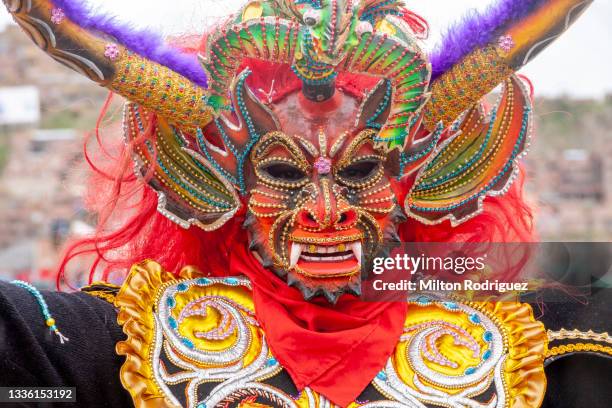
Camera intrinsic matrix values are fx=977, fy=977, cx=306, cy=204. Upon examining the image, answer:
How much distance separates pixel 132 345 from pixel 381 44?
1004 millimetres

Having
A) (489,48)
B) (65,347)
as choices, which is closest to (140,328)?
(65,347)

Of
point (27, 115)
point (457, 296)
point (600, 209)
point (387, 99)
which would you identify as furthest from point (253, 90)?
point (27, 115)

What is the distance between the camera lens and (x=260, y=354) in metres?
2.62

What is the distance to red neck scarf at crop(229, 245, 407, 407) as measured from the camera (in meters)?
2.56

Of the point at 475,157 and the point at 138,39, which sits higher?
the point at 138,39

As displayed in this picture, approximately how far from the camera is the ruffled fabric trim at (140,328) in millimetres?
2496

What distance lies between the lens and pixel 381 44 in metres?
2.43

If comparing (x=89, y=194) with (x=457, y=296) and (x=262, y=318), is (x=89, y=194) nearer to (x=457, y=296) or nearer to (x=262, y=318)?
(x=262, y=318)

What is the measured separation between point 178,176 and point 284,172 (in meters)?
0.34

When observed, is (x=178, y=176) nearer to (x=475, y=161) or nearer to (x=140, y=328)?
(x=140, y=328)

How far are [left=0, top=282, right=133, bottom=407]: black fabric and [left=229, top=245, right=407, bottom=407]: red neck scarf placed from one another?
0.41 meters

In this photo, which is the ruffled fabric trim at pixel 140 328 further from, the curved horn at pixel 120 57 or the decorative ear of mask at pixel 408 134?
the decorative ear of mask at pixel 408 134

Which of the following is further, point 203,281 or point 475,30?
point 203,281

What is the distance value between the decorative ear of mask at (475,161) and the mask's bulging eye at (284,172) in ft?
1.25
